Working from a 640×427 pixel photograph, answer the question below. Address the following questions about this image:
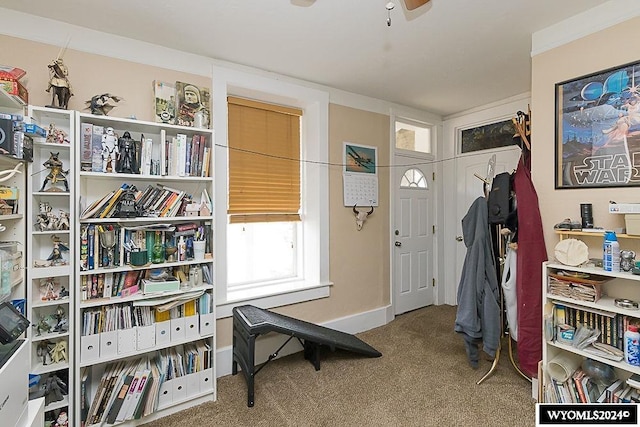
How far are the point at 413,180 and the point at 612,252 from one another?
232 centimetres

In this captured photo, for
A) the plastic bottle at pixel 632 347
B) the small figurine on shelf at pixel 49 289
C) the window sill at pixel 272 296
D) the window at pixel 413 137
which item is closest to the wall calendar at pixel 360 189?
the window at pixel 413 137

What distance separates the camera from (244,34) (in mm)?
2094

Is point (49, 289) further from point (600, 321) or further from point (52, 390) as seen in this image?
point (600, 321)

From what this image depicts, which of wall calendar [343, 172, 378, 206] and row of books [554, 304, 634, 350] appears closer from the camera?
row of books [554, 304, 634, 350]

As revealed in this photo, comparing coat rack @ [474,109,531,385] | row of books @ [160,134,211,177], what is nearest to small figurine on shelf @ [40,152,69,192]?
row of books @ [160,134,211,177]

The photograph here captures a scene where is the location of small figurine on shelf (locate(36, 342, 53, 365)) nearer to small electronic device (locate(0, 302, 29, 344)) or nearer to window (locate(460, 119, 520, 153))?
small electronic device (locate(0, 302, 29, 344))

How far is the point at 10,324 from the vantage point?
1.13m

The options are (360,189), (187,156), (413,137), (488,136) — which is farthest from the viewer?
(413,137)

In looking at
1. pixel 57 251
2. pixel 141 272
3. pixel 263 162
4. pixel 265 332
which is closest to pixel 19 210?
pixel 57 251

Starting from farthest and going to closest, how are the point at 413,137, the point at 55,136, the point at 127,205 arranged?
the point at 413,137, the point at 127,205, the point at 55,136

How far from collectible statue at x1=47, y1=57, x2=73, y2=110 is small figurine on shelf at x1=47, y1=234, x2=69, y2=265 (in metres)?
0.79

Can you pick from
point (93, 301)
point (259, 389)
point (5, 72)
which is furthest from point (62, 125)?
point (259, 389)

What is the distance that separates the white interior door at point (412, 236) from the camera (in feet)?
12.1

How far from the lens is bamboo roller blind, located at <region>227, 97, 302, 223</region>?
2.69 meters
